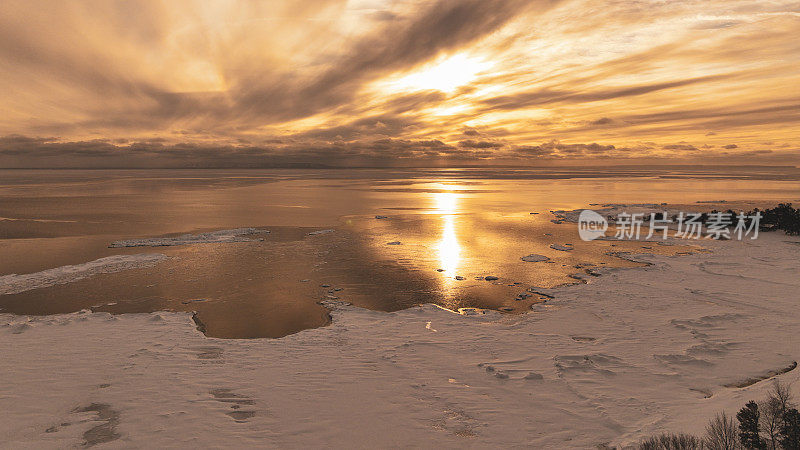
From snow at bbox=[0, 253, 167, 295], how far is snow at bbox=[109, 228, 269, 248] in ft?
7.49

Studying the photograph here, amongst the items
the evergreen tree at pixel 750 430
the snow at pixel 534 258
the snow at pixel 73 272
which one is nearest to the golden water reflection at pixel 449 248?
the snow at pixel 534 258

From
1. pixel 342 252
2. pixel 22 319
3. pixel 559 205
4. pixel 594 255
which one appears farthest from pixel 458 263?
pixel 559 205

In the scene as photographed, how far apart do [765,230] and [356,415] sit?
24.4 m

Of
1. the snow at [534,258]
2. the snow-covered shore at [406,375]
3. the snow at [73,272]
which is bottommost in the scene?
the snow-covered shore at [406,375]

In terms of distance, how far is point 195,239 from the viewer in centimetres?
1917

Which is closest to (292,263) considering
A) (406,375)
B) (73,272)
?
(73,272)

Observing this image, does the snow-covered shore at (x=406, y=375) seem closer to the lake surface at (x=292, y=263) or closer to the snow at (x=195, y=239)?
the lake surface at (x=292, y=263)

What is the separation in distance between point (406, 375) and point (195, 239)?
15.5 metres

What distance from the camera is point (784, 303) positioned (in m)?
10.5

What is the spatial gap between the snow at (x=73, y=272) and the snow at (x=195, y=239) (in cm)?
228

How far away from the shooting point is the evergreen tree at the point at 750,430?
4.86 m

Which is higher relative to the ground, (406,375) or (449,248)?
(449,248)

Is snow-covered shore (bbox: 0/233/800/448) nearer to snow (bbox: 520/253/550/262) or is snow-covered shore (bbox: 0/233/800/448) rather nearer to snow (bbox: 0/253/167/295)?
snow (bbox: 0/253/167/295)

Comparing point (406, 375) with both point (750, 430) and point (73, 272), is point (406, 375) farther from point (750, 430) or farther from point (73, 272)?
point (73, 272)
